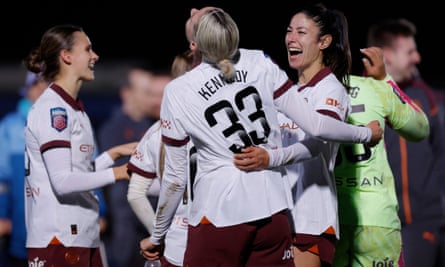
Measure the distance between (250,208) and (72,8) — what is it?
29.3 feet

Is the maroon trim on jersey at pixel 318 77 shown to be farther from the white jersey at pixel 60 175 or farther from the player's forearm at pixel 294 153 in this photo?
the white jersey at pixel 60 175

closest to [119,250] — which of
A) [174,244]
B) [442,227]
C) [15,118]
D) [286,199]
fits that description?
[15,118]

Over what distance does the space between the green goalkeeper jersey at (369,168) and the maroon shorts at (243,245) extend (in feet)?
2.76

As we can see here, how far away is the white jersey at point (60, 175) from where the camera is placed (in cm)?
558

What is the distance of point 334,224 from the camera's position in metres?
5.31

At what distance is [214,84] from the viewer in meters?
4.92

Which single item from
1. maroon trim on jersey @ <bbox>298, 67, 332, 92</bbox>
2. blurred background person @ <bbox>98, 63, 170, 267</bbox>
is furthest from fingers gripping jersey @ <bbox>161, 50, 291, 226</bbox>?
blurred background person @ <bbox>98, 63, 170, 267</bbox>

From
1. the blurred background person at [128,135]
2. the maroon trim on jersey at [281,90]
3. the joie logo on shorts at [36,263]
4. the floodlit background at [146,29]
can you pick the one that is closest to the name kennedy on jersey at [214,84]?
the maroon trim on jersey at [281,90]

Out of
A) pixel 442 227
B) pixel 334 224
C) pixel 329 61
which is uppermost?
pixel 329 61

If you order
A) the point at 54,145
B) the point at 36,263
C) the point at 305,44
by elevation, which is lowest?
the point at 36,263

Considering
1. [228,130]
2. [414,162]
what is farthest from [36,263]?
[414,162]

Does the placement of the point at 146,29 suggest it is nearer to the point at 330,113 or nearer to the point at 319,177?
the point at 319,177

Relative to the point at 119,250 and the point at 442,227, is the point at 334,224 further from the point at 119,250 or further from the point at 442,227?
the point at 119,250

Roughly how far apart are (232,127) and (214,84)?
232 millimetres
